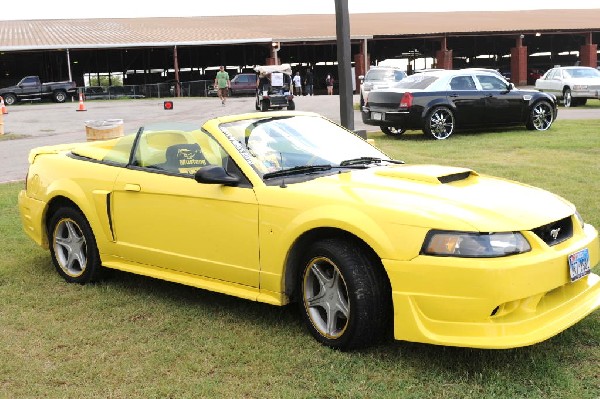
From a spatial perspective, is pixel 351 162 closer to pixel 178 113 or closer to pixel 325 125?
pixel 325 125

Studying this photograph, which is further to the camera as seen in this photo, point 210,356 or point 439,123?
point 439,123

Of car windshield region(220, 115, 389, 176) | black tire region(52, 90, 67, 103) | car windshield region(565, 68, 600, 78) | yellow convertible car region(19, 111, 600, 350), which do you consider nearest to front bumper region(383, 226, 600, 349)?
yellow convertible car region(19, 111, 600, 350)

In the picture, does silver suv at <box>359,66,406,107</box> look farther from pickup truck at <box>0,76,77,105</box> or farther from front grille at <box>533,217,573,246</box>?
front grille at <box>533,217,573,246</box>

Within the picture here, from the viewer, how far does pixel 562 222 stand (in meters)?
3.99

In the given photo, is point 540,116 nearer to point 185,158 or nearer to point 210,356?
point 185,158

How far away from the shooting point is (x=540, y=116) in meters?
16.7

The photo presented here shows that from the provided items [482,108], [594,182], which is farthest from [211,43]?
[594,182]

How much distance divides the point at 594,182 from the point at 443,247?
256 inches

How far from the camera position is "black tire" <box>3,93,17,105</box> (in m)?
37.9

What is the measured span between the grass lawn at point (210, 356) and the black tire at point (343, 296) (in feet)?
0.37

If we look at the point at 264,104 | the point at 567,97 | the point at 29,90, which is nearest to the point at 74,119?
the point at 264,104

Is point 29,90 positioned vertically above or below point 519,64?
below

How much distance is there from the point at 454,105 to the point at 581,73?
11.5 metres

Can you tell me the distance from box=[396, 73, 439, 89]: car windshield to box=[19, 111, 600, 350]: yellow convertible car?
11.1 meters
